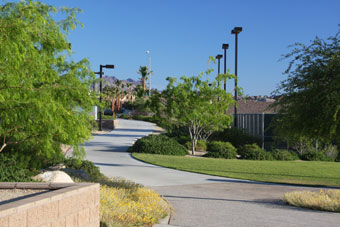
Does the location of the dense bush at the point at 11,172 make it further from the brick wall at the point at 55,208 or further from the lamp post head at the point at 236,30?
the lamp post head at the point at 236,30

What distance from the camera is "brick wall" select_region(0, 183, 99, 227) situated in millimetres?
5594

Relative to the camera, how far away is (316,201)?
11617mm

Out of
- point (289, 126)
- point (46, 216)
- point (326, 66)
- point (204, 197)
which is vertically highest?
point (326, 66)

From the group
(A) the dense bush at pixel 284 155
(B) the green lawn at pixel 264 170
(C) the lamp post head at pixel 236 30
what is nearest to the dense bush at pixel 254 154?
(A) the dense bush at pixel 284 155

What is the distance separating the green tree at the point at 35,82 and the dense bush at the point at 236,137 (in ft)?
70.5

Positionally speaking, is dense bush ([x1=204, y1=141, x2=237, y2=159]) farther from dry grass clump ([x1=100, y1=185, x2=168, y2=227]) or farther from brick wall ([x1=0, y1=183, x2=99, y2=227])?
brick wall ([x1=0, y1=183, x2=99, y2=227])

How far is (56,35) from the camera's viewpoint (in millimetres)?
9992

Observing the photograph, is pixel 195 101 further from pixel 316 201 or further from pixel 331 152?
pixel 316 201

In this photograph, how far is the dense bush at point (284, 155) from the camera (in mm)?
27109

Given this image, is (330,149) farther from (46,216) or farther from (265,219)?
(46,216)

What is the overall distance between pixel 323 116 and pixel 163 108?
17270 mm

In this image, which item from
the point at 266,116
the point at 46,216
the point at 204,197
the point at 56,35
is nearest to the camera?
Answer: the point at 46,216

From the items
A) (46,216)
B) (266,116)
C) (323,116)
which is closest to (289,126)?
(323,116)

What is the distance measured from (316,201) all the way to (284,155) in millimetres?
15895
